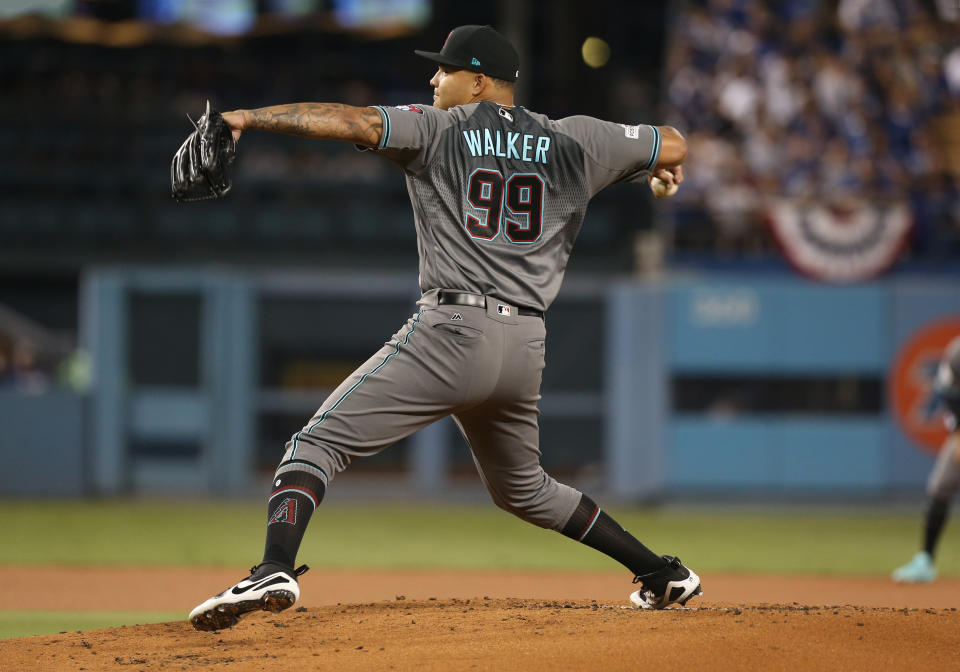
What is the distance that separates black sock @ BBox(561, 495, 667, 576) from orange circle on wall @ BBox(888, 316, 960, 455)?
26.5ft

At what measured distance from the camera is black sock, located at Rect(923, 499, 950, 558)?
24.2 ft

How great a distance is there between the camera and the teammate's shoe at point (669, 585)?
14.6ft

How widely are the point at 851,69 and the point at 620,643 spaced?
12488 millimetres

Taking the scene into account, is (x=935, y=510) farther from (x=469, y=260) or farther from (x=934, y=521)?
(x=469, y=260)

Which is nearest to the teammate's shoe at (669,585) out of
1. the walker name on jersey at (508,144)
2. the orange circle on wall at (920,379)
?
the walker name on jersey at (508,144)

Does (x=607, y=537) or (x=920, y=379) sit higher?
(x=920, y=379)

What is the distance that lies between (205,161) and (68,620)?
305 cm

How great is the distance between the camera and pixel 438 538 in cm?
976

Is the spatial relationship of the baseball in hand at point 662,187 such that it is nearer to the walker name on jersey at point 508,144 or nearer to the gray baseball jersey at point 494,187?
the gray baseball jersey at point 494,187

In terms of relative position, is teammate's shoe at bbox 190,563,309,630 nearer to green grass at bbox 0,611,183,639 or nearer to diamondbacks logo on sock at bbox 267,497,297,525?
diamondbacks logo on sock at bbox 267,497,297,525

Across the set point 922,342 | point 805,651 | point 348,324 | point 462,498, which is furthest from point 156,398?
point 805,651

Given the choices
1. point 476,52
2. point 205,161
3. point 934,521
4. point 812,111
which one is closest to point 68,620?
point 205,161

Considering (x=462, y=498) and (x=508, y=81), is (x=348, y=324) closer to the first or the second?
(x=462, y=498)

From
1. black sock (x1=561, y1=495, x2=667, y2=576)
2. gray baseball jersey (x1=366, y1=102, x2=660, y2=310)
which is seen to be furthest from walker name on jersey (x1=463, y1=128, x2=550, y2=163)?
black sock (x1=561, y1=495, x2=667, y2=576)
